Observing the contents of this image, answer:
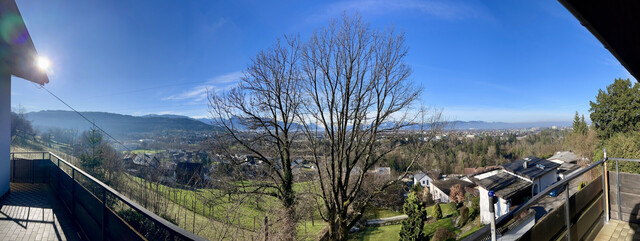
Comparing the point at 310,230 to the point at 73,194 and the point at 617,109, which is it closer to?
the point at 73,194

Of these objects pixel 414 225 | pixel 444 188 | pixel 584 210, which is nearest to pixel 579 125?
pixel 444 188

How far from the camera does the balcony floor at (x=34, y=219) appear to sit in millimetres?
3574

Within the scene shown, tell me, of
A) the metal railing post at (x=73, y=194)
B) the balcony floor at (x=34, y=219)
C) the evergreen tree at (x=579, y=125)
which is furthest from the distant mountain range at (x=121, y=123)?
the evergreen tree at (x=579, y=125)

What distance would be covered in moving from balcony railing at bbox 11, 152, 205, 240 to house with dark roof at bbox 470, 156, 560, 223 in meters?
23.6

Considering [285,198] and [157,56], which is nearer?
[285,198]

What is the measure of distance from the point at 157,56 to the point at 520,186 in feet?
118

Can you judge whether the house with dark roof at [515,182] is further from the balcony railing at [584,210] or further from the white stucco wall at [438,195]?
the balcony railing at [584,210]

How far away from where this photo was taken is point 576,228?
233 cm

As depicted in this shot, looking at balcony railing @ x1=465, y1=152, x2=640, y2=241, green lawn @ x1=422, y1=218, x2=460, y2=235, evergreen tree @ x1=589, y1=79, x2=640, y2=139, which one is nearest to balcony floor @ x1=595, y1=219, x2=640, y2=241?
balcony railing @ x1=465, y1=152, x2=640, y2=241

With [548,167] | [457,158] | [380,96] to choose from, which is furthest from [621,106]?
[380,96]

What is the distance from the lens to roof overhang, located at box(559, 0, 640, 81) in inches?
32.7

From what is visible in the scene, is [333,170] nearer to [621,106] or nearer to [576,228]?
[576,228]

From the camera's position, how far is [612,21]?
937 millimetres

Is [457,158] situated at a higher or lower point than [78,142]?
lower
